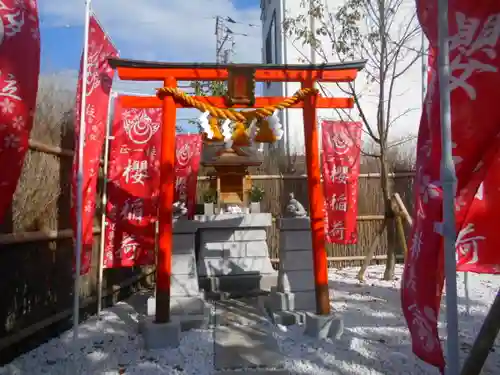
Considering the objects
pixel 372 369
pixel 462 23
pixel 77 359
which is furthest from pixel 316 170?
pixel 77 359

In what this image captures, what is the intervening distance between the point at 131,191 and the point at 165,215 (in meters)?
1.55

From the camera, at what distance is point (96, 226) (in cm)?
624

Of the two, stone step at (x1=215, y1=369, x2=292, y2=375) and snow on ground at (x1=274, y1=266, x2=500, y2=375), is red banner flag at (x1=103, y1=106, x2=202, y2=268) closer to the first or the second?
snow on ground at (x1=274, y1=266, x2=500, y2=375)

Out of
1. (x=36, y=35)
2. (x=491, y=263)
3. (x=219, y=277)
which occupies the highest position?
(x=36, y=35)

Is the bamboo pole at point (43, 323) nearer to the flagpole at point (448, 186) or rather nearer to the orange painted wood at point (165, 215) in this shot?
the orange painted wood at point (165, 215)

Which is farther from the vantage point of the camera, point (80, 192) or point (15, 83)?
point (80, 192)

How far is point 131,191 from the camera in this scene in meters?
6.25

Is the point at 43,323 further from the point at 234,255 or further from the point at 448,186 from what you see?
the point at 448,186

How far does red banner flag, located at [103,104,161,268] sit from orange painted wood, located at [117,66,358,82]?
1.06 metres

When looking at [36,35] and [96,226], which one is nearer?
[36,35]

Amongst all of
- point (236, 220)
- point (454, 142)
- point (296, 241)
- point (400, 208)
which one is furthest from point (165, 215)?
point (400, 208)

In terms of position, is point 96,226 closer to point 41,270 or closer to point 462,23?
point 41,270

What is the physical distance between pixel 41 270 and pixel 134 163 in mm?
2123

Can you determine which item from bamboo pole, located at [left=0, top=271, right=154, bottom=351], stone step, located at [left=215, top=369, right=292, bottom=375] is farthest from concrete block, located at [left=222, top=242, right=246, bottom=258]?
stone step, located at [left=215, top=369, right=292, bottom=375]
